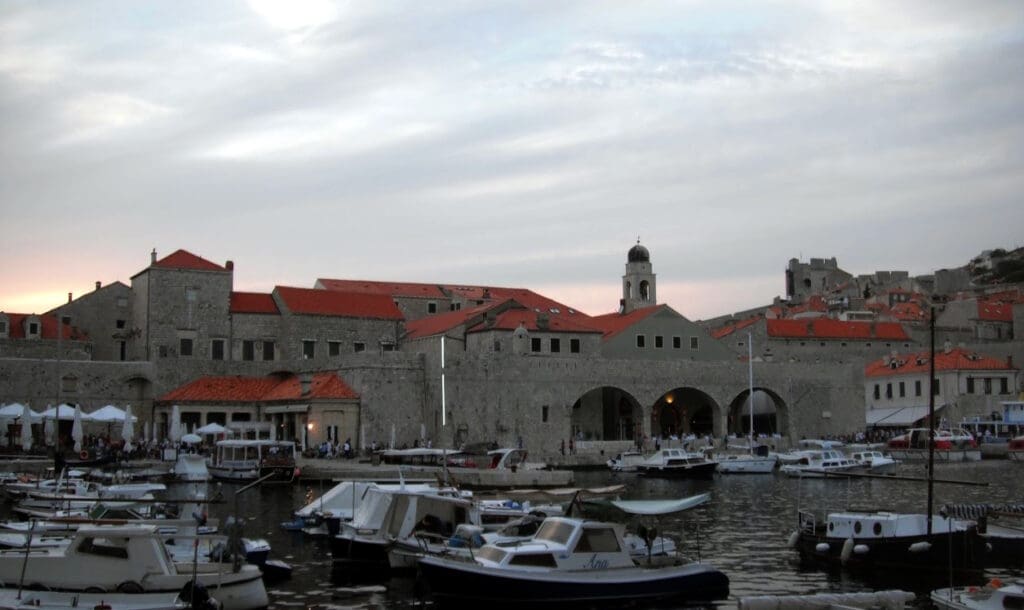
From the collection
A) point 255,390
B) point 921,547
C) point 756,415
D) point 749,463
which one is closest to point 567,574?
point 921,547

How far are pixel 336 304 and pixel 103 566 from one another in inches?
1613

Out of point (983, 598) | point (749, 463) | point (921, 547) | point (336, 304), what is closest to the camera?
point (983, 598)

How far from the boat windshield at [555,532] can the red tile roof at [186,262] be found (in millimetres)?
38828

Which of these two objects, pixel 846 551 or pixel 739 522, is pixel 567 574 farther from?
pixel 739 522

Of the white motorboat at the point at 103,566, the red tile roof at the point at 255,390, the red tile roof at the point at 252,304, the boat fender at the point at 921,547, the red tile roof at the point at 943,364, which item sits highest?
the red tile roof at the point at 252,304

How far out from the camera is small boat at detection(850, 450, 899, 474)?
1949 inches

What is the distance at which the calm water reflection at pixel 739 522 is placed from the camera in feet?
70.3

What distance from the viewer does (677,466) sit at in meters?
A: 49.6

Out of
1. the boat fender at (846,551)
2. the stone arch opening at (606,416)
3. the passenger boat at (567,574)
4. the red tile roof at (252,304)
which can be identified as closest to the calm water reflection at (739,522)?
the boat fender at (846,551)

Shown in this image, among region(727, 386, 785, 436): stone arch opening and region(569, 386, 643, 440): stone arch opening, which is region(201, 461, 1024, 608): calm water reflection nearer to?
region(569, 386, 643, 440): stone arch opening

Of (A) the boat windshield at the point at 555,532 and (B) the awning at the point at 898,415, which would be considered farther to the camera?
(B) the awning at the point at 898,415

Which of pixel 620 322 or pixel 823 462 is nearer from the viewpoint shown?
pixel 823 462

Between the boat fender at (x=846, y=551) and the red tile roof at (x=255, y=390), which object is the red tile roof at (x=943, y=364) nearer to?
the red tile roof at (x=255, y=390)

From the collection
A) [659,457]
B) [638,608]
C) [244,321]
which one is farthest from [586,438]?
[638,608]
